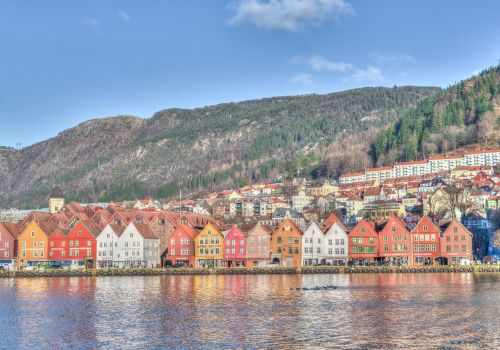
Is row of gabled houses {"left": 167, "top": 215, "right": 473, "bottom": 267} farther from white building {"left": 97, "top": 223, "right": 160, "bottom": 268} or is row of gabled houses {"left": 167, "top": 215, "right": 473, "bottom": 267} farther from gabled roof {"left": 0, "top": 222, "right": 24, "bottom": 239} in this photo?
gabled roof {"left": 0, "top": 222, "right": 24, "bottom": 239}

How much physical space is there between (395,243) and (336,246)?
878cm

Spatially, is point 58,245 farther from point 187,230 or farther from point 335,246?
point 335,246

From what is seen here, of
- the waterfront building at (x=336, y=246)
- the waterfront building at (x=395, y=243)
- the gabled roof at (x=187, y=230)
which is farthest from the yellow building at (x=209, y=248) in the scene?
the waterfront building at (x=395, y=243)

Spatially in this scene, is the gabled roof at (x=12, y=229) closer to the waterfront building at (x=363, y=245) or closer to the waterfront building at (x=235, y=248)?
the waterfront building at (x=235, y=248)

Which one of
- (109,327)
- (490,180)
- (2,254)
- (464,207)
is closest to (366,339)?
(109,327)

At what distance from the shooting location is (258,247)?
110062 millimetres

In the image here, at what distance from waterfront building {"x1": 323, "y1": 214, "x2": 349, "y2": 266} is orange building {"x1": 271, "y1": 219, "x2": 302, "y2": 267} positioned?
4082 mm

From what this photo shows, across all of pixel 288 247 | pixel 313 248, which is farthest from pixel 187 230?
pixel 313 248

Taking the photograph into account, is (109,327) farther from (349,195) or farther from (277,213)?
(349,195)

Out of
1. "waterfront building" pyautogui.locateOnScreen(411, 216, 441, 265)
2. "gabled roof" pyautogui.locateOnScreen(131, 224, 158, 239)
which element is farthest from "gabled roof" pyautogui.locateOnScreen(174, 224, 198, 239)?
"waterfront building" pyautogui.locateOnScreen(411, 216, 441, 265)

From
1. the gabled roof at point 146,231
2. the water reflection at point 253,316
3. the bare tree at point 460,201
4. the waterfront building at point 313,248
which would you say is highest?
the bare tree at point 460,201

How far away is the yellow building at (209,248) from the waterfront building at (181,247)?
1138mm

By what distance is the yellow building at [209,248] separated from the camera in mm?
111125

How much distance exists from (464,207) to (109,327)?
354 ft
